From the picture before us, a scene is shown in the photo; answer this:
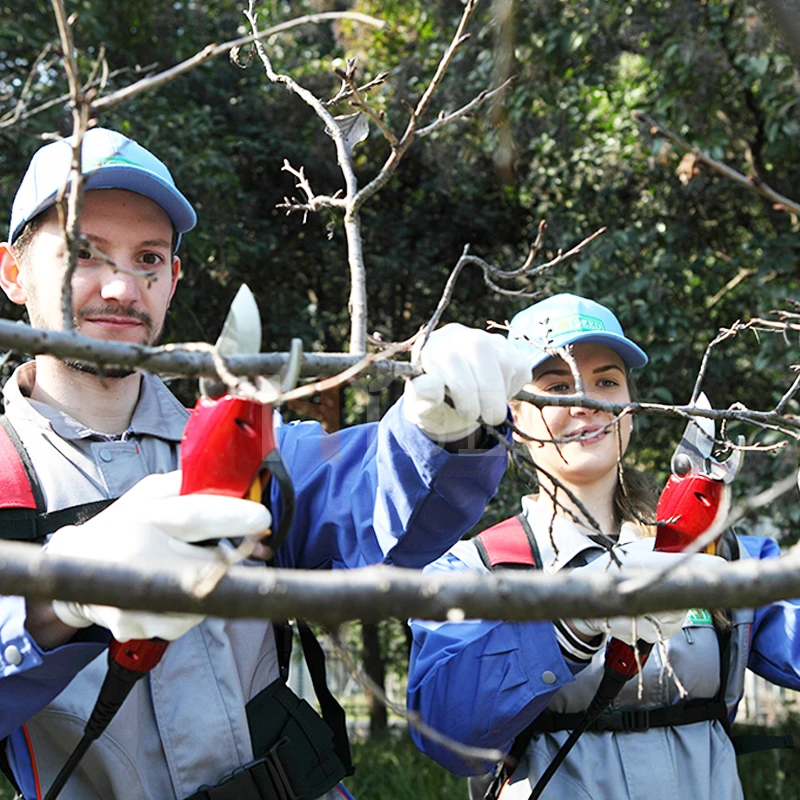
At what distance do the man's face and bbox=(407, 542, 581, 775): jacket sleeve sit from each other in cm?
88

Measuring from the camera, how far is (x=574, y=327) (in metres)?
2.48

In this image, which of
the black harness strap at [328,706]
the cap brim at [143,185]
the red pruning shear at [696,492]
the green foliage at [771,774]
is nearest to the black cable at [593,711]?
the red pruning shear at [696,492]

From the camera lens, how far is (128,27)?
681 centimetres

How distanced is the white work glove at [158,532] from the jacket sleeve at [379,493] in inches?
16.4

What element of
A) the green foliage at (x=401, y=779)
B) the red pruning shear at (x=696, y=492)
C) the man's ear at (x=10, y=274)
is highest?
the man's ear at (x=10, y=274)

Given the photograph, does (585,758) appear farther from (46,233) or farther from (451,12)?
(451,12)

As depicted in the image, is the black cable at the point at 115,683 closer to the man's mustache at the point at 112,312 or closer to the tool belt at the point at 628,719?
the man's mustache at the point at 112,312

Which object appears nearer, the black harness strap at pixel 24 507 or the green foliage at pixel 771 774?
the black harness strap at pixel 24 507

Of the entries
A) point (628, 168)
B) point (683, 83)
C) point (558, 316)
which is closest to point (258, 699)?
point (558, 316)

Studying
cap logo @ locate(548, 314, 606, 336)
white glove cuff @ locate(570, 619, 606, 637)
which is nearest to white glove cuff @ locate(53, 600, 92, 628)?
white glove cuff @ locate(570, 619, 606, 637)

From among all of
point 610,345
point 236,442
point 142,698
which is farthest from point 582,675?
point 236,442

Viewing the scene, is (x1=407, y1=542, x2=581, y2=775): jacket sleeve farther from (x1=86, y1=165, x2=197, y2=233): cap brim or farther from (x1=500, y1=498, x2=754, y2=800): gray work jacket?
(x1=86, y1=165, x2=197, y2=233): cap brim

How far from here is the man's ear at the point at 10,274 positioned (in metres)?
A: 2.11

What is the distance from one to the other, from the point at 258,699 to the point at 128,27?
6.04m
